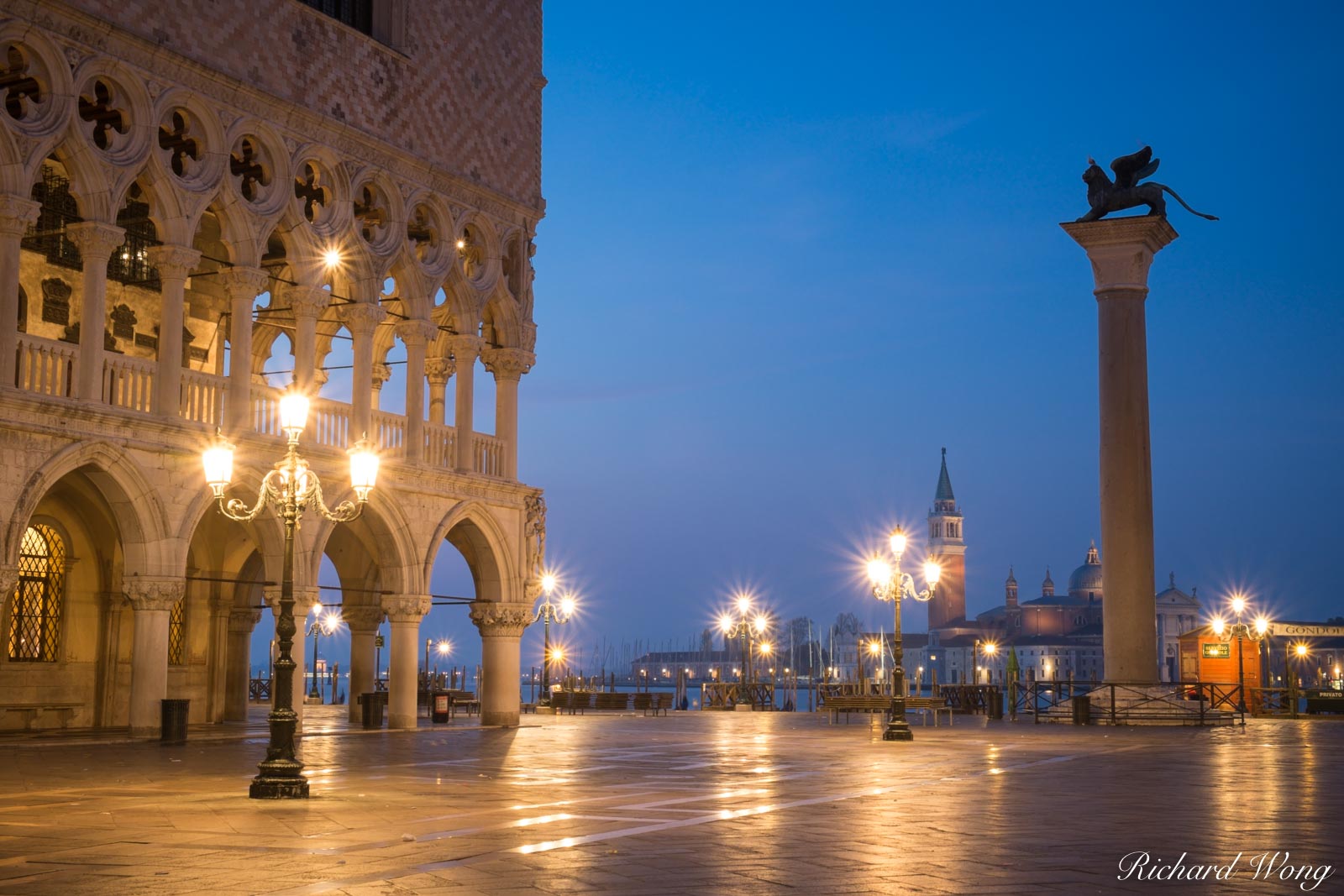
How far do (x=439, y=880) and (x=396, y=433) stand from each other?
2138 cm

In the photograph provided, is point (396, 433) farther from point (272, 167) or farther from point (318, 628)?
point (318, 628)

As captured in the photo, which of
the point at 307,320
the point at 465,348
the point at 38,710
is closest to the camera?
the point at 38,710

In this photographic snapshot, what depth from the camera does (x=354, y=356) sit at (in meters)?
29.2

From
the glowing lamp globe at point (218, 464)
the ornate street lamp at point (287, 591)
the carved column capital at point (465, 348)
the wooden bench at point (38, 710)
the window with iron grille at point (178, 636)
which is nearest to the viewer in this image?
the ornate street lamp at point (287, 591)

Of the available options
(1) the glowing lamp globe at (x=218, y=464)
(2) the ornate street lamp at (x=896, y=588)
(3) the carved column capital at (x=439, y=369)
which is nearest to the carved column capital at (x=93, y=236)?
(1) the glowing lamp globe at (x=218, y=464)

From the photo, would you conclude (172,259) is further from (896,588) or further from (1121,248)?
(1121,248)

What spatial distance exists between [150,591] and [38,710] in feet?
14.0

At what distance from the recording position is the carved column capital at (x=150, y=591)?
24.3 m

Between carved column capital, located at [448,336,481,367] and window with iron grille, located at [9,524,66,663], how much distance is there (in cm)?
844

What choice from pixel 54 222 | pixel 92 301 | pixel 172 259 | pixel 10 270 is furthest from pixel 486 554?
pixel 10 270

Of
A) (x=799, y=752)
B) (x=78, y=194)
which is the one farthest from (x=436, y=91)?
(x=799, y=752)

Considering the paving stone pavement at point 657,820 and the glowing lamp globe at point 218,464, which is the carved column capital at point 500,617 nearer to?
the paving stone pavement at point 657,820

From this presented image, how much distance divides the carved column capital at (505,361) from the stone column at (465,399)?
3.18 feet

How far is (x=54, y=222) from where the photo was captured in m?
28.0
